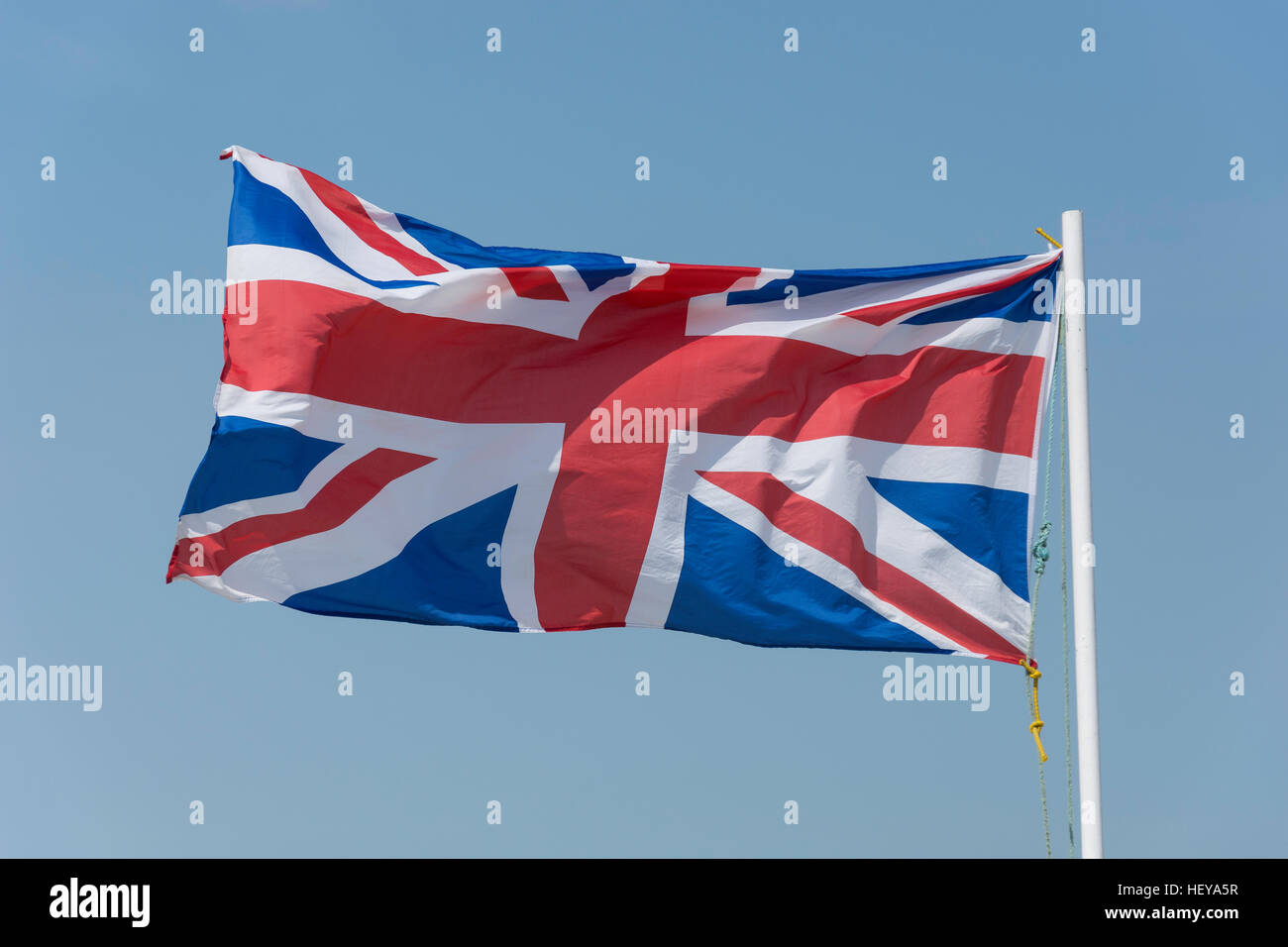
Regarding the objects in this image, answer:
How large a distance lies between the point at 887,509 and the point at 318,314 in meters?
5.59

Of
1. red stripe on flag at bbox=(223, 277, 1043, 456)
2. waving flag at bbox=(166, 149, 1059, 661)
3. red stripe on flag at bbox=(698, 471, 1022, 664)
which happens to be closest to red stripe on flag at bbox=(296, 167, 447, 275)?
waving flag at bbox=(166, 149, 1059, 661)

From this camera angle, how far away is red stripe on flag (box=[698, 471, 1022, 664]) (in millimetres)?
16500

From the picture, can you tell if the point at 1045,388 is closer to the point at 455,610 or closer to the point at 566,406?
the point at 566,406

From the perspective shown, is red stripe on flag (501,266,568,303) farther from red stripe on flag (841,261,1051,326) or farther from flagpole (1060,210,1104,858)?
flagpole (1060,210,1104,858)

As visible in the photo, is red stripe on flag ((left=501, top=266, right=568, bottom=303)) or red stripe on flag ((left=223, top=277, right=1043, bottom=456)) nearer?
red stripe on flag ((left=223, top=277, right=1043, bottom=456))

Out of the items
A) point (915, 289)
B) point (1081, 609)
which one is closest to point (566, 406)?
point (915, 289)

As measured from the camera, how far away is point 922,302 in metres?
17.3

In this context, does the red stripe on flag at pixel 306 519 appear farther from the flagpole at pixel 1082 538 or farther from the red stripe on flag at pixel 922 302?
the flagpole at pixel 1082 538

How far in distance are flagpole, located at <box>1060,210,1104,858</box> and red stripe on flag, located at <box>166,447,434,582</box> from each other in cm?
590

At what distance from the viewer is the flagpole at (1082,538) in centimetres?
1480

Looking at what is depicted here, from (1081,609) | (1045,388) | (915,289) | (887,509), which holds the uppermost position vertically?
(915,289)

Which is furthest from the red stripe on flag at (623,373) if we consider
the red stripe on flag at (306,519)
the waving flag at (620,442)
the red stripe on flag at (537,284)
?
the red stripe on flag at (306,519)

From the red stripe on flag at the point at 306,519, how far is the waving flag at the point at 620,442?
2 centimetres

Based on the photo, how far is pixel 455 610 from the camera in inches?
671
